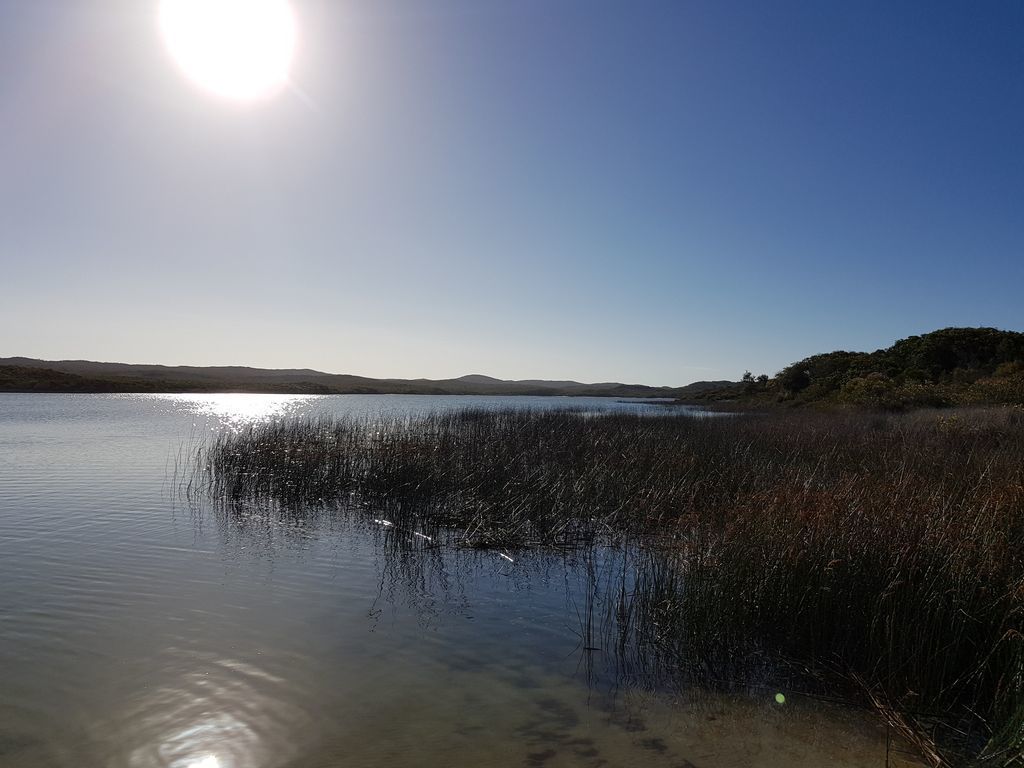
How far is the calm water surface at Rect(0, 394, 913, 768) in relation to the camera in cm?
368

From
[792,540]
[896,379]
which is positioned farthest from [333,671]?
[896,379]

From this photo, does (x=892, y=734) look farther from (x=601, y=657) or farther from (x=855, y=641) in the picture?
(x=601, y=657)

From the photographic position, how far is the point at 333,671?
15.2 feet

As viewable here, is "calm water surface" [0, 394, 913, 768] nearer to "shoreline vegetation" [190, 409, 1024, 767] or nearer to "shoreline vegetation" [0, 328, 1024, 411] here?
"shoreline vegetation" [190, 409, 1024, 767]

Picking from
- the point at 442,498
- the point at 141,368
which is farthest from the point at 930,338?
the point at 141,368

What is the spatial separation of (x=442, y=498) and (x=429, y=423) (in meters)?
9.32

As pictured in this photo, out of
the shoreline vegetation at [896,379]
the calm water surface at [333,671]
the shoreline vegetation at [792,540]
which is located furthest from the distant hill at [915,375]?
the calm water surface at [333,671]

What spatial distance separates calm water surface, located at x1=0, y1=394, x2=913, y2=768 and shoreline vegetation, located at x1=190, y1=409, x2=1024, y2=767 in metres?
0.50

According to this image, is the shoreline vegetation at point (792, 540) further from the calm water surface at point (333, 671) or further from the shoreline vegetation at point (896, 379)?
the shoreline vegetation at point (896, 379)

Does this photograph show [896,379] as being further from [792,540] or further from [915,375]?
[792,540]

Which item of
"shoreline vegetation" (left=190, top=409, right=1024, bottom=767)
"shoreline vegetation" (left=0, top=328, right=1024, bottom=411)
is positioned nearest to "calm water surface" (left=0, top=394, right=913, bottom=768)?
"shoreline vegetation" (left=190, top=409, right=1024, bottom=767)

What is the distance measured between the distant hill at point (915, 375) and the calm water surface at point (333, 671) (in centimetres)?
2315

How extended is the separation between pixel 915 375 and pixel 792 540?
36.5 metres

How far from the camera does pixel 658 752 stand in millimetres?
3664
